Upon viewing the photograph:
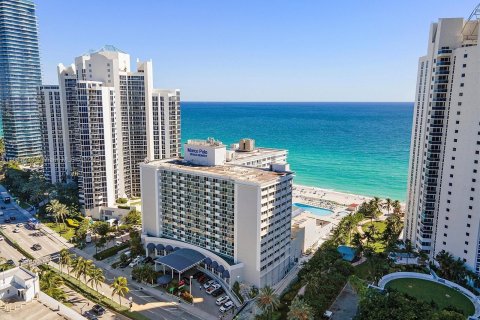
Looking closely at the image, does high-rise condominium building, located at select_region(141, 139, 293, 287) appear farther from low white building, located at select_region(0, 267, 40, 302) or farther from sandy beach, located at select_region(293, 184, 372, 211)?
sandy beach, located at select_region(293, 184, 372, 211)

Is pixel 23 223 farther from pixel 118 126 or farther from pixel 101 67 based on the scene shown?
→ pixel 101 67

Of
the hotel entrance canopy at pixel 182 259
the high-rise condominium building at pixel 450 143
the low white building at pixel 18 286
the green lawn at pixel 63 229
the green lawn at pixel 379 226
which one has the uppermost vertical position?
the high-rise condominium building at pixel 450 143

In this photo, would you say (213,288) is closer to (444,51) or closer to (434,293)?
(434,293)

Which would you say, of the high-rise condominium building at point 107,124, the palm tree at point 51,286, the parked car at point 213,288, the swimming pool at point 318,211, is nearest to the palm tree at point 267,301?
the parked car at point 213,288

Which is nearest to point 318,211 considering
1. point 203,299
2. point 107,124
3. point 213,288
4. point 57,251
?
point 213,288

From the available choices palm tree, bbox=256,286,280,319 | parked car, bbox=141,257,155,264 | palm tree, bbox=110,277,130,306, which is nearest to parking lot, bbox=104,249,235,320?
parked car, bbox=141,257,155,264

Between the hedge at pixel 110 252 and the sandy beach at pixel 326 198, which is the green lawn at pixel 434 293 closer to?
the sandy beach at pixel 326 198

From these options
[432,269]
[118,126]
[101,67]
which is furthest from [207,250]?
[101,67]
